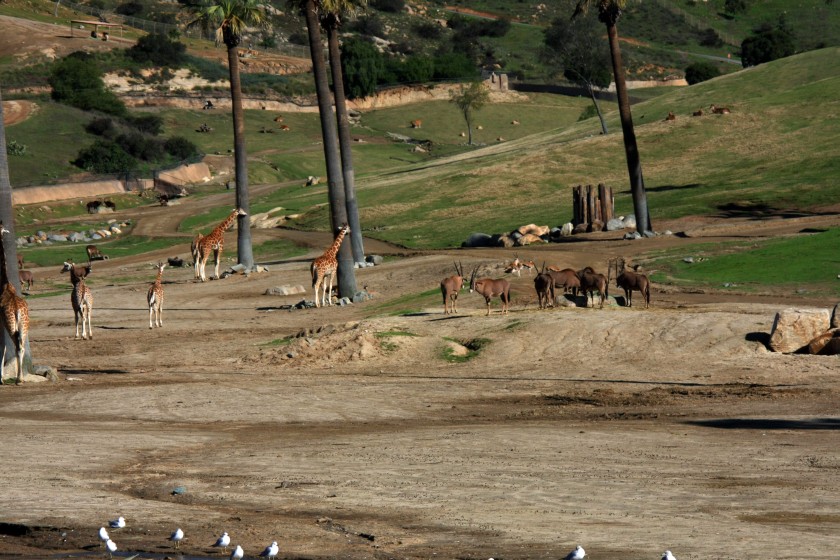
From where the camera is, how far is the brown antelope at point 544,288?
34.3m

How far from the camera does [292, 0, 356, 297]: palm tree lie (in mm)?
46000

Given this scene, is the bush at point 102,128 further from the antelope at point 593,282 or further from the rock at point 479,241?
the antelope at point 593,282

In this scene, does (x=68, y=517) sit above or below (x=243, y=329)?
above

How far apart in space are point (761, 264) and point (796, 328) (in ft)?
50.7

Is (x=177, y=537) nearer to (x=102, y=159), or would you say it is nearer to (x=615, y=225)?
(x=615, y=225)

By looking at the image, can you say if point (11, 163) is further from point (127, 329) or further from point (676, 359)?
point (676, 359)

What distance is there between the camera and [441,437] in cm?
2084

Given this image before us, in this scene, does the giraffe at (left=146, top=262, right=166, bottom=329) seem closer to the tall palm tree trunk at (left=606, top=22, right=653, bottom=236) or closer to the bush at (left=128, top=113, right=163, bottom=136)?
the tall palm tree trunk at (left=606, top=22, right=653, bottom=236)

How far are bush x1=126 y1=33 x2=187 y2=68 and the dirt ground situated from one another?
A: 129m

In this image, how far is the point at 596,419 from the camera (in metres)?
22.4

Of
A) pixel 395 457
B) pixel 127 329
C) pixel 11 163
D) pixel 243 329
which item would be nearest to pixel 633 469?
pixel 395 457

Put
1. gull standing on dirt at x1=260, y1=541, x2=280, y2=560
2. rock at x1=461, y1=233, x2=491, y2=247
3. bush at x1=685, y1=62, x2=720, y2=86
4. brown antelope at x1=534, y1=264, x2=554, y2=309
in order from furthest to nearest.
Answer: bush at x1=685, y1=62, x2=720, y2=86 < rock at x1=461, y1=233, x2=491, y2=247 < brown antelope at x1=534, y1=264, x2=554, y2=309 < gull standing on dirt at x1=260, y1=541, x2=280, y2=560

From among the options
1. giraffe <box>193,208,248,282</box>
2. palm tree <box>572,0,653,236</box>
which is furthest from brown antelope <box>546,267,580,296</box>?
giraffe <box>193,208,248,282</box>

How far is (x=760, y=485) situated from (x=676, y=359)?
41.2 feet
